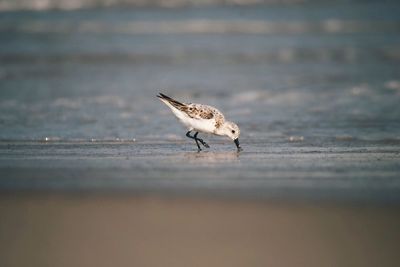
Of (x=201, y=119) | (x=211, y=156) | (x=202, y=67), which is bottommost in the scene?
(x=211, y=156)

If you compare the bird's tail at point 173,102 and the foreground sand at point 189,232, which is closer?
the foreground sand at point 189,232

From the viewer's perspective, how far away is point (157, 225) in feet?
22.8

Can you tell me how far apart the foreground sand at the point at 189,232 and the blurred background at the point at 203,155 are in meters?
0.02

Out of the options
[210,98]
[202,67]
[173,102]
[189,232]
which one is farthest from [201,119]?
[202,67]

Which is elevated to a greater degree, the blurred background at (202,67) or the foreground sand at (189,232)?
the blurred background at (202,67)

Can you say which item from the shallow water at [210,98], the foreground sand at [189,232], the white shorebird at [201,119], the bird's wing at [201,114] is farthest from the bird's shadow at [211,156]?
the foreground sand at [189,232]

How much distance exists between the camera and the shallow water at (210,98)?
8.84 m

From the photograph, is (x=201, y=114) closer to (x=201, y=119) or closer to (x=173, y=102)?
(x=201, y=119)

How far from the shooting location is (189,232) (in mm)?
6758

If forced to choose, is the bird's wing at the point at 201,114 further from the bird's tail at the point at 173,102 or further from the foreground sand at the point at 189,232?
the foreground sand at the point at 189,232

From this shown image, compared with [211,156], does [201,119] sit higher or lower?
higher

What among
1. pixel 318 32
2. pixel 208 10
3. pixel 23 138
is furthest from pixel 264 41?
pixel 23 138

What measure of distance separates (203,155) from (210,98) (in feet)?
19.6

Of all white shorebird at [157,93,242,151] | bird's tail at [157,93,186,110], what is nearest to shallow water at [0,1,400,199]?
white shorebird at [157,93,242,151]
